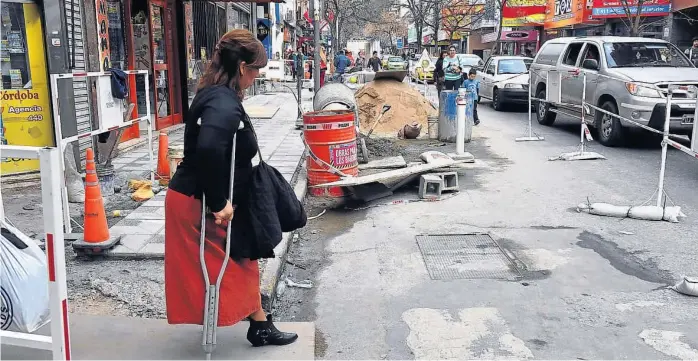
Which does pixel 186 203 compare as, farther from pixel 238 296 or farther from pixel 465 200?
pixel 465 200

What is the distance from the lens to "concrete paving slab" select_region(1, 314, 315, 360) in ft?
11.7

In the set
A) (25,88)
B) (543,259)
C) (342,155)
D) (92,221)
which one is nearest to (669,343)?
(543,259)

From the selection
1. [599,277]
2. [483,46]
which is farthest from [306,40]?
[599,277]

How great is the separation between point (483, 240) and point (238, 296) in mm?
3293

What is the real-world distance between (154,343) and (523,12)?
34.5 m

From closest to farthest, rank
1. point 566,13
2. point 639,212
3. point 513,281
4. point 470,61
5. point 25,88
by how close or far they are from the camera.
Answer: point 513,281, point 639,212, point 25,88, point 470,61, point 566,13

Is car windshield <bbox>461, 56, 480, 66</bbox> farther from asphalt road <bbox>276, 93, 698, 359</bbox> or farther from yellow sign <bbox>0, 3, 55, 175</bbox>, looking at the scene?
yellow sign <bbox>0, 3, 55, 175</bbox>

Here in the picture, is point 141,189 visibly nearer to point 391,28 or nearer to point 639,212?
point 639,212

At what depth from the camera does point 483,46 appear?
51969 mm

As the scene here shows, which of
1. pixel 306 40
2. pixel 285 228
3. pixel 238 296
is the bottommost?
pixel 238 296

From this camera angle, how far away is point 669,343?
393 centimetres

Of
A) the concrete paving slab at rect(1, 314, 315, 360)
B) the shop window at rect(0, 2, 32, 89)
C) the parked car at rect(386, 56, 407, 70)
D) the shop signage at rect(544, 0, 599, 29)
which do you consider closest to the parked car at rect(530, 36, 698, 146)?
the concrete paving slab at rect(1, 314, 315, 360)

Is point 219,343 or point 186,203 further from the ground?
point 186,203

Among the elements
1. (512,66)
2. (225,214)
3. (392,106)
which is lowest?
(392,106)
